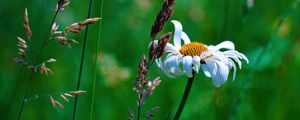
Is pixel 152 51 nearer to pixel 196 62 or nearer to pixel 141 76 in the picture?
pixel 141 76

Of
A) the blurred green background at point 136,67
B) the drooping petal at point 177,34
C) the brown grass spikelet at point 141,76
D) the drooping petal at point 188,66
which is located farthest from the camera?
the blurred green background at point 136,67

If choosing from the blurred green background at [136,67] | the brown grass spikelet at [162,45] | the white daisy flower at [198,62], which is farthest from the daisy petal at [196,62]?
the blurred green background at [136,67]

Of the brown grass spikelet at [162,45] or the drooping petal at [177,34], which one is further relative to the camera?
the drooping petal at [177,34]

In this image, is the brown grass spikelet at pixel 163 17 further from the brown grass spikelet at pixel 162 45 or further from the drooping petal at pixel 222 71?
the drooping petal at pixel 222 71

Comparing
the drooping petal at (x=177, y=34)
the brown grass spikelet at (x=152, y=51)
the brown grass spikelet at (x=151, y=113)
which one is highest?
the drooping petal at (x=177, y=34)

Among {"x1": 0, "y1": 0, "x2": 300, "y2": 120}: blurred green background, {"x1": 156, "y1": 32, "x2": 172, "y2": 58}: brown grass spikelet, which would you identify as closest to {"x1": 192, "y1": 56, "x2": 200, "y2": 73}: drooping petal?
{"x1": 156, "y1": 32, "x2": 172, "y2": 58}: brown grass spikelet

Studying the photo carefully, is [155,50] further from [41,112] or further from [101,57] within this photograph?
[101,57]

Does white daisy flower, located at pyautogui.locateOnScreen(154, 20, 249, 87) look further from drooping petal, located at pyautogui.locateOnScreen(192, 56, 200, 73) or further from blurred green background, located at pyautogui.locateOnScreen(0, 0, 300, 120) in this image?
blurred green background, located at pyautogui.locateOnScreen(0, 0, 300, 120)

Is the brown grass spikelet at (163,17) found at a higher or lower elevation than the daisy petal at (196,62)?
higher

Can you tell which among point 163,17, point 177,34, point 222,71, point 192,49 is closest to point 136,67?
point 177,34
